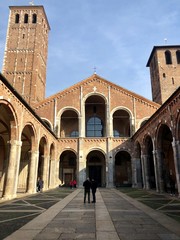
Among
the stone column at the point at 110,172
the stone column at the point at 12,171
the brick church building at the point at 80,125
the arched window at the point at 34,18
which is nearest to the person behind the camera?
the stone column at the point at 12,171

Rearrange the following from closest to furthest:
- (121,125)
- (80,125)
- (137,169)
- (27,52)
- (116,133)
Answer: (137,169) → (80,125) → (116,133) → (121,125) → (27,52)

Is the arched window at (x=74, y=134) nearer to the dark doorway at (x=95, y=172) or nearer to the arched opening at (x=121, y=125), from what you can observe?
the dark doorway at (x=95, y=172)

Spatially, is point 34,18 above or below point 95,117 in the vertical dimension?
above

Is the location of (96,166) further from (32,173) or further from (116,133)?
(32,173)

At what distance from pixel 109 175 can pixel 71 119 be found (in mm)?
10457

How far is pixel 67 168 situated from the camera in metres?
29.5

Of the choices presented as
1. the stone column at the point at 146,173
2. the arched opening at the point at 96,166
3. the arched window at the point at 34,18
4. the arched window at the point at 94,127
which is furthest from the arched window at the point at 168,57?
the arched window at the point at 34,18

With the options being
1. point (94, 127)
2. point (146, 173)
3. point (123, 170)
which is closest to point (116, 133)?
point (94, 127)

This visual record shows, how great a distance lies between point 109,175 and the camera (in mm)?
25562

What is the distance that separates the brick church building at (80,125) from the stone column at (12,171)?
1 cm

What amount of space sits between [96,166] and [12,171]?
17.3 meters

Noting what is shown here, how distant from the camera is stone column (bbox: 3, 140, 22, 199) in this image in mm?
13345

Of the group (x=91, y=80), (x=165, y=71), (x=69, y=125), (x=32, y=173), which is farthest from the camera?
(x=165, y=71)

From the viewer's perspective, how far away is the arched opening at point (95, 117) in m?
30.4
